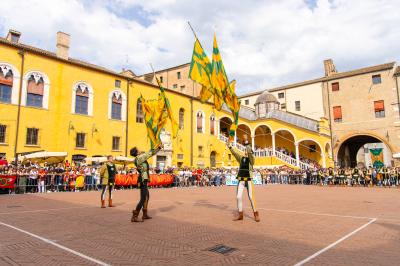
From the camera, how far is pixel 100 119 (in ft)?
94.3

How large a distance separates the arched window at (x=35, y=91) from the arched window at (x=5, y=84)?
131cm

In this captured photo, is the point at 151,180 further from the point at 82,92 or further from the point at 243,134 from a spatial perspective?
the point at 243,134

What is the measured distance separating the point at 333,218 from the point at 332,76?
3890cm

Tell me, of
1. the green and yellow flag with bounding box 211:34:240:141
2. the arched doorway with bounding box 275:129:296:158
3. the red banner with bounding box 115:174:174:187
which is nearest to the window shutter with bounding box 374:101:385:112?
the arched doorway with bounding box 275:129:296:158

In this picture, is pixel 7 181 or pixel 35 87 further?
pixel 35 87

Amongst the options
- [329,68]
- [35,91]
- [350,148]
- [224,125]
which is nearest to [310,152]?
[350,148]

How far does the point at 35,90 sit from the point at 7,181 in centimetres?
1028

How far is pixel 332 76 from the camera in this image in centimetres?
4262

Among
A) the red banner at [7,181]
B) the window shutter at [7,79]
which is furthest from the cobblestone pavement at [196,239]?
the window shutter at [7,79]

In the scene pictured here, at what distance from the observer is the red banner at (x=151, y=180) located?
2202cm

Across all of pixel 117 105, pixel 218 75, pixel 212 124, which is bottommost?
pixel 218 75

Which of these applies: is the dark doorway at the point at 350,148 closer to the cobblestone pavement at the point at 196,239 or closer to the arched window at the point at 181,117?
the arched window at the point at 181,117

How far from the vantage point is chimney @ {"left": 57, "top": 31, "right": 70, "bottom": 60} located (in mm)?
27188

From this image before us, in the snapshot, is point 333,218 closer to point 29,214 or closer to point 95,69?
point 29,214
